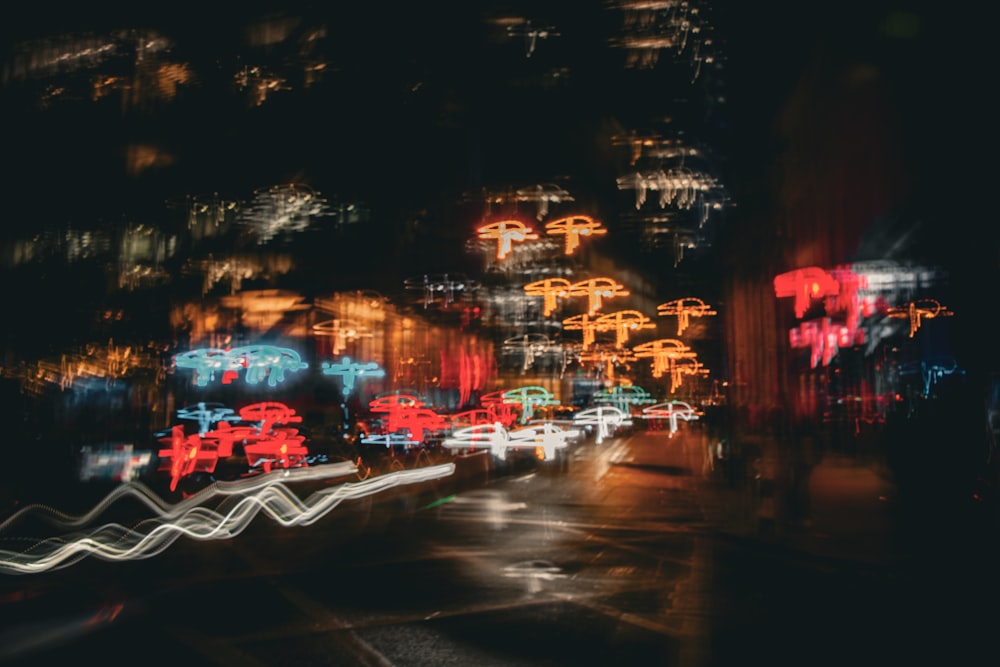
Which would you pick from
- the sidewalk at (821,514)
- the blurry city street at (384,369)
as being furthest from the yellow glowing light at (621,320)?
the sidewalk at (821,514)

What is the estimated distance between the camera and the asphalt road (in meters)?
4.35

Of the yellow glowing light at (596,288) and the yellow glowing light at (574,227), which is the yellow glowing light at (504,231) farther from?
the yellow glowing light at (596,288)

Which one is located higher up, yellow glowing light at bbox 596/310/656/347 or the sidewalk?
yellow glowing light at bbox 596/310/656/347

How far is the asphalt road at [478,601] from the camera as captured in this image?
4348mm

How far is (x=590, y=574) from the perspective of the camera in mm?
6430

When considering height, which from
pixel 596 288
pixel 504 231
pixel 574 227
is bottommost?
pixel 596 288

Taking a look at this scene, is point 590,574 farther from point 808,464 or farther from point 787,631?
point 808,464

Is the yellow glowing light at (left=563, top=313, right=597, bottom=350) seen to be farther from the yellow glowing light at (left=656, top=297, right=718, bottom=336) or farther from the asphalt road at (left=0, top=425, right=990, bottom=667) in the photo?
the asphalt road at (left=0, top=425, right=990, bottom=667)

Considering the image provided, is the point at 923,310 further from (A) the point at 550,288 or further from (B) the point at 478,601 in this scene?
(B) the point at 478,601

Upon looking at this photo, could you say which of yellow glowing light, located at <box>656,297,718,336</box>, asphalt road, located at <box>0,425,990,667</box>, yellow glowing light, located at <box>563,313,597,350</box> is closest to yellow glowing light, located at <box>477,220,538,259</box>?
asphalt road, located at <box>0,425,990,667</box>

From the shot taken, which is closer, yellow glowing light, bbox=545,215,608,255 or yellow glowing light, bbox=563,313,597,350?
yellow glowing light, bbox=545,215,608,255

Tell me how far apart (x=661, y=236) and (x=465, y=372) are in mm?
12168

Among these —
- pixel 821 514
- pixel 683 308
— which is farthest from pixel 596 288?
pixel 821 514

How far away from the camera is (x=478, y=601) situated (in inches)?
217
